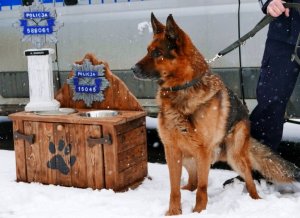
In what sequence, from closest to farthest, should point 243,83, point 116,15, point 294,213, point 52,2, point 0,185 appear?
1. point 294,213
2. point 0,185
3. point 243,83
4. point 116,15
5. point 52,2

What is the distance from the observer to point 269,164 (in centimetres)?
385

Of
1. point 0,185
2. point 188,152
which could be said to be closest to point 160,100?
point 188,152

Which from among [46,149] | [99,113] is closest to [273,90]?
[99,113]

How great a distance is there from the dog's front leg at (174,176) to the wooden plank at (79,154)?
82 centimetres

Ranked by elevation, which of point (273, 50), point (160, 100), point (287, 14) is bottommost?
point (160, 100)

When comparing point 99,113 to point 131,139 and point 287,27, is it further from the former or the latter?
point 287,27

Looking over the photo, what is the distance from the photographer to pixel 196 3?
4648 mm

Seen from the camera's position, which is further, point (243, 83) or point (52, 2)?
point (52, 2)

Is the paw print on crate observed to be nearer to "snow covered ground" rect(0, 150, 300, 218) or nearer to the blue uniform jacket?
"snow covered ground" rect(0, 150, 300, 218)

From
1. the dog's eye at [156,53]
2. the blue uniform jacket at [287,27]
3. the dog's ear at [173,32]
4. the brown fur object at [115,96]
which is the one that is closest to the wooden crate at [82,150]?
the brown fur object at [115,96]

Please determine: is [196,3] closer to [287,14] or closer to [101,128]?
[287,14]

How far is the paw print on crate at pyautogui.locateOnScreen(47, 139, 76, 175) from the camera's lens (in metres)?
4.11

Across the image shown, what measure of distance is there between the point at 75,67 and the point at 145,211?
1.51m

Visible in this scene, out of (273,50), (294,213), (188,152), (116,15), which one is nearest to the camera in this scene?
(294,213)
